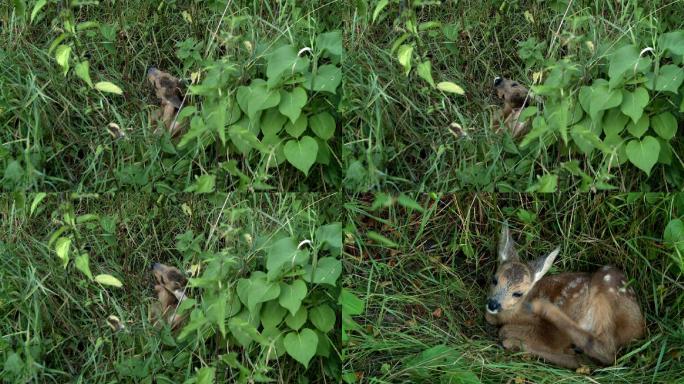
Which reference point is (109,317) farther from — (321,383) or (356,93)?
(356,93)

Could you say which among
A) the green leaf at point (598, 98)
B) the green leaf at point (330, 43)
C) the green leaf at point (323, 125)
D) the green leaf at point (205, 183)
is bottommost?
the green leaf at point (205, 183)

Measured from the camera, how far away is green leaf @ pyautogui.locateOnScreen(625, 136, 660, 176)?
15.5 feet

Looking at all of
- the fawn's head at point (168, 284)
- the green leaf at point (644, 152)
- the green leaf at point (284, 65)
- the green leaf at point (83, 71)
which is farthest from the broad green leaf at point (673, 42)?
the green leaf at point (83, 71)

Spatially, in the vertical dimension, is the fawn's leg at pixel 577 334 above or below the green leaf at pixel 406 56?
below

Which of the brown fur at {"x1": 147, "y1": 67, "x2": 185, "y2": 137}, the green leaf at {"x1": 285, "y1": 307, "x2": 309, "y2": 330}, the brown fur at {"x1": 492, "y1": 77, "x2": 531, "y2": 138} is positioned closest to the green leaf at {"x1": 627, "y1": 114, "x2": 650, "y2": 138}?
the brown fur at {"x1": 492, "y1": 77, "x2": 531, "y2": 138}

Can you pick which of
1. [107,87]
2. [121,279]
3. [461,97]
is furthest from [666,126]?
[121,279]

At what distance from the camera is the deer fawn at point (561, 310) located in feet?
16.5

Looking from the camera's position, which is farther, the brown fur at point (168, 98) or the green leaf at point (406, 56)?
the brown fur at point (168, 98)

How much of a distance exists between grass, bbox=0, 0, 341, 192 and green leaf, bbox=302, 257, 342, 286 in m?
0.45

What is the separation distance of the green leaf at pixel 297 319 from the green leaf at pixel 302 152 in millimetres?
668

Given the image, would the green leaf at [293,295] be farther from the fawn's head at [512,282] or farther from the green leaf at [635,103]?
the green leaf at [635,103]

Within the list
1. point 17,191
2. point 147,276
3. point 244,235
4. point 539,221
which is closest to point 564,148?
point 539,221

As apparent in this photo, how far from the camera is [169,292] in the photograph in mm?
5121

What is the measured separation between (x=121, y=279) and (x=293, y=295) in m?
A: 1.10
